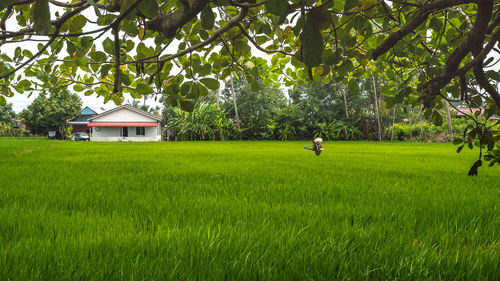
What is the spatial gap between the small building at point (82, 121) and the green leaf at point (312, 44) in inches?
1439

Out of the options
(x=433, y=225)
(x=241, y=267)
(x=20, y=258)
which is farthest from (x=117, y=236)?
(x=433, y=225)

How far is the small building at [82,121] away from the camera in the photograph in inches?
1264

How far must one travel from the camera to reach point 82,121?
33.7 metres

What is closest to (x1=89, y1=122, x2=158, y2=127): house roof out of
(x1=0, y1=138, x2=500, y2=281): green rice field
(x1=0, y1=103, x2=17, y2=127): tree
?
(x1=0, y1=103, x2=17, y2=127): tree

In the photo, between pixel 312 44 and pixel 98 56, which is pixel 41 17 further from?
pixel 98 56

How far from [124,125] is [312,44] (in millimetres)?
27703

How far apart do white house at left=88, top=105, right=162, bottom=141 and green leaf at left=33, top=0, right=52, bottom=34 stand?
2707cm

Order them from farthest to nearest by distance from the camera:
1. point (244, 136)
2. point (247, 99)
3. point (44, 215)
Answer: point (247, 99)
point (244, 136)
point (44, 215)

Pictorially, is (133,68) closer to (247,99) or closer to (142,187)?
(142,187)

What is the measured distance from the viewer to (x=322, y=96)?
78.1 feet

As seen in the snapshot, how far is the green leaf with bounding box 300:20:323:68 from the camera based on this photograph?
463 millimetres

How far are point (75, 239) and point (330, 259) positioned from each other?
115 cm

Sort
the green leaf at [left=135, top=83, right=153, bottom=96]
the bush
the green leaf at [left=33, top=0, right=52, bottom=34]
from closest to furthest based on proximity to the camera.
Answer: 1. the green leaf at [left=33, top=0, right=52, bottom=34]
2. the green leaf at [left=135, top=83, right=153, bottom=96]
3. the bush

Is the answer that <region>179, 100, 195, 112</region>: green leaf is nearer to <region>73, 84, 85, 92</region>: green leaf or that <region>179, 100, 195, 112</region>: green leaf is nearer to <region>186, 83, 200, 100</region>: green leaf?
<region>186, 83, 200, 100</region>: green leaf
